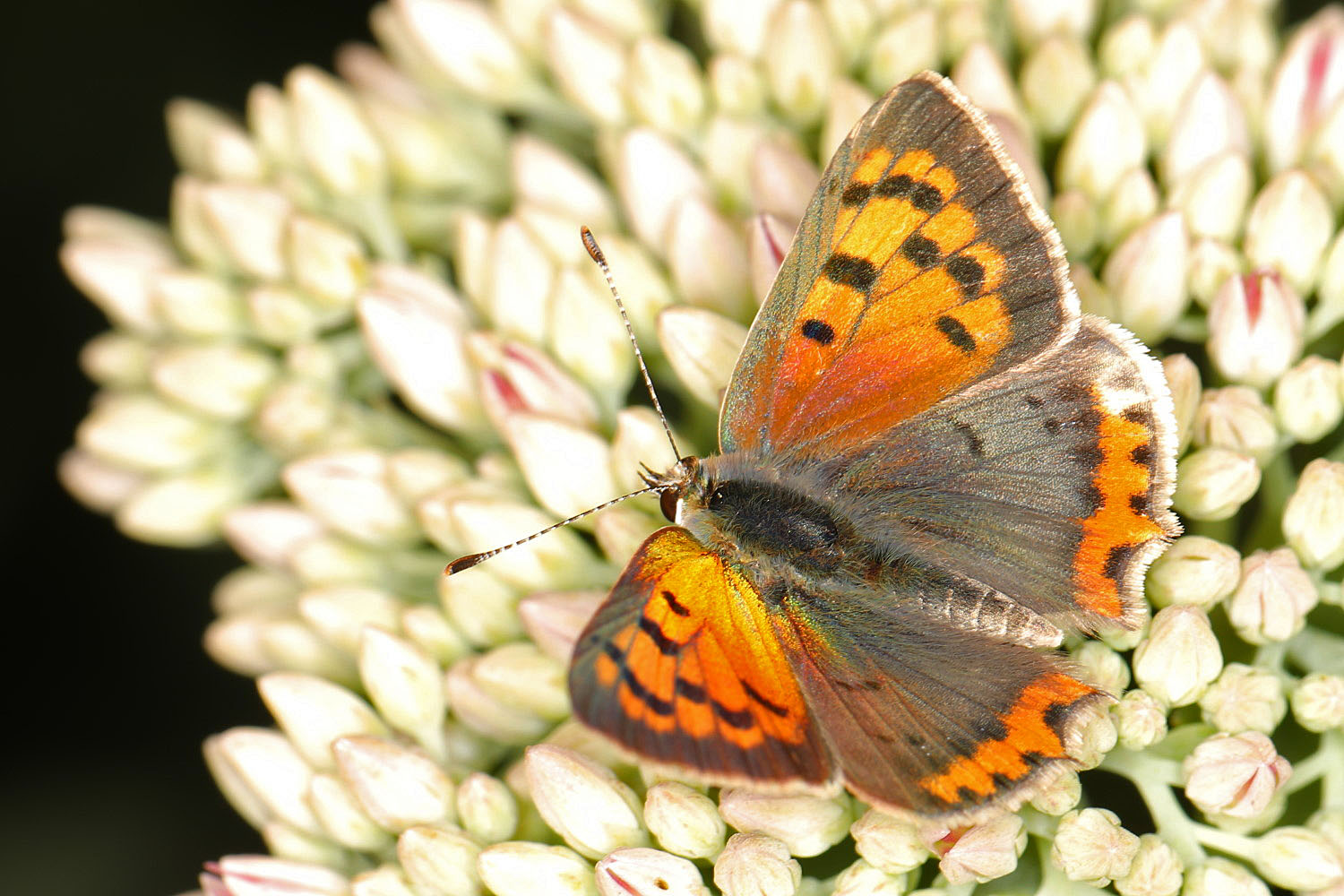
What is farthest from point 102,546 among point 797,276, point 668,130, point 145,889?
point 797,276

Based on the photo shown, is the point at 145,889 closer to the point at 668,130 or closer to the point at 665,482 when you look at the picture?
the point at 665,482

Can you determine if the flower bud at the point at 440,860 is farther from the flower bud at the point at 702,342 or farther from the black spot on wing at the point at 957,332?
the black spot on wing at the point at 957,332

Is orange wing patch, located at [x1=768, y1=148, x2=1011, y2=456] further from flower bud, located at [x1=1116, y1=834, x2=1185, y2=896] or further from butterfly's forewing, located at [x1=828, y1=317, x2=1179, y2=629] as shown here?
flower bud, located at [x1=1116, y1=834, x2=1185, y2=896]

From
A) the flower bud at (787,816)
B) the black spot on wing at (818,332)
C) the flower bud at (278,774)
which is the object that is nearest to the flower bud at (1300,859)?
the flower bud at (787,816)

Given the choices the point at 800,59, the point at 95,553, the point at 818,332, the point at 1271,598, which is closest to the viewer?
the point at 1271,598

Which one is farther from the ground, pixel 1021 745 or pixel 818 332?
pixel 818 332

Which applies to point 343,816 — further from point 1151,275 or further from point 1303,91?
point 1303,91

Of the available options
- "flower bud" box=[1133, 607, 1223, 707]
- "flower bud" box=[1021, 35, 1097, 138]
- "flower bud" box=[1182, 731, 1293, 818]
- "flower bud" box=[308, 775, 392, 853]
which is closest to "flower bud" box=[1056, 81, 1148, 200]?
"flower bud" box=[1021, 35, 1097, 138]

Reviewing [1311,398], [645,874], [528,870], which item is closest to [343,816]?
[528,870]
